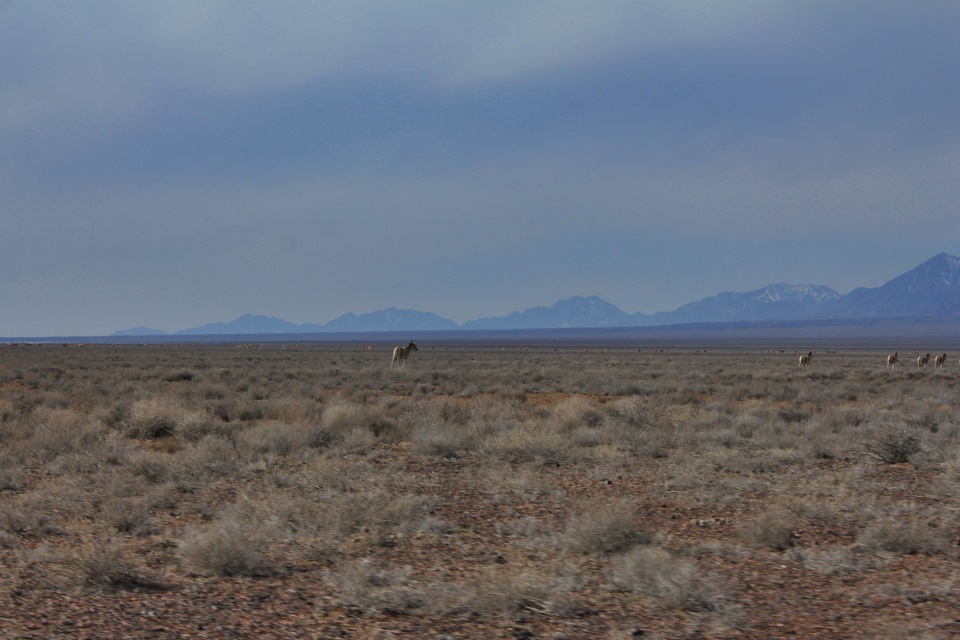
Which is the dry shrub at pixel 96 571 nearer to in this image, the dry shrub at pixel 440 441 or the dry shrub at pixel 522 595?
the dry shrub at pixel 522 595

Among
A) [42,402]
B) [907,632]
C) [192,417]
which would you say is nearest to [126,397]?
[42,402]

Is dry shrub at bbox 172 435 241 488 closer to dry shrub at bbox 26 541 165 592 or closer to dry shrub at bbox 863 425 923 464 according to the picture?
dry shrub at bbox 26 541 165 592

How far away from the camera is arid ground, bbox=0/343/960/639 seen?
6320 mm

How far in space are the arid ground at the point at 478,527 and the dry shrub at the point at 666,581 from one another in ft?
0.09

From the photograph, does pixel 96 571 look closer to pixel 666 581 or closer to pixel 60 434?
pixel 666 581

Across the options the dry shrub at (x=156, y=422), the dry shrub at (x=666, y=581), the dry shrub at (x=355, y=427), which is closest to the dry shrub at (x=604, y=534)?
the dry shrub at (x=666, y=581)

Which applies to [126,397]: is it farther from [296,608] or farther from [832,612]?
[832,612]

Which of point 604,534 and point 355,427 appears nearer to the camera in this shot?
point 604,534

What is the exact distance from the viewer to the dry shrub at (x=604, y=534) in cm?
816

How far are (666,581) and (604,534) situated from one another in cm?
157

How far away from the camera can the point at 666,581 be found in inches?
263

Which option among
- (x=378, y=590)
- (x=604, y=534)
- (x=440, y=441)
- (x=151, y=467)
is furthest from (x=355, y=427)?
(x=378, y=590)

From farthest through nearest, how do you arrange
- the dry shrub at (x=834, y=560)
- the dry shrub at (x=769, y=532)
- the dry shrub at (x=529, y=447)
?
the dry shrub at (x=529, y=447) → the dry shrub at (x=769, y=532) → the dry shrub at (x=834, y=560)

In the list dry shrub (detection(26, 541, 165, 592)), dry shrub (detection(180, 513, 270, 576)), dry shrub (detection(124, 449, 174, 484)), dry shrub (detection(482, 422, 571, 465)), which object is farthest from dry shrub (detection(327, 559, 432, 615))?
dry shrub (detection(482, 422, 571, 465))
